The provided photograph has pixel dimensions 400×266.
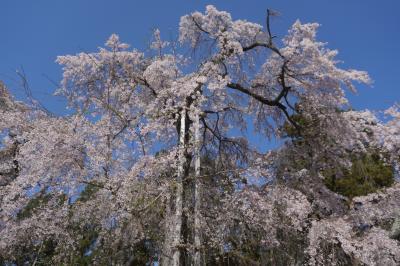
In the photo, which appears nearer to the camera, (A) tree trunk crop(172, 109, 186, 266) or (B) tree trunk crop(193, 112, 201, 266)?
(A) tree trunk crop(172, 109, 186, 266)

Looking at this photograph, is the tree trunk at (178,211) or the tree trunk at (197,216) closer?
the tree trunk at (178,211)

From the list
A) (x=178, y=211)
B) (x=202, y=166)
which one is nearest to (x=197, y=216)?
(x=178, y=211)

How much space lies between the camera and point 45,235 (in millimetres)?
9266

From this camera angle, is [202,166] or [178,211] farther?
[202,166]

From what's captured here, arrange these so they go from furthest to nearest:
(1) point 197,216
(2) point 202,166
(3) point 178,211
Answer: (2) point 202,166
(1) point 197,216
(3) point 178,211

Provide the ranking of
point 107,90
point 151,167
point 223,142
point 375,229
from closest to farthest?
point 151,167
point 375,229
point 107,90
point 223,142

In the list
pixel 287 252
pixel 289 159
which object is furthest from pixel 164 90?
pixel 287 252

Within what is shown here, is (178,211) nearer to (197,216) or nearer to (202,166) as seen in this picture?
(197,216)

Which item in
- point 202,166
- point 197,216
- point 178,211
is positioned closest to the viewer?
point 178,211

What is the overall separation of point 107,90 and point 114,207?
12.0 ft

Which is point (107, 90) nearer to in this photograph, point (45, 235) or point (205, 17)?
point (205, 17)

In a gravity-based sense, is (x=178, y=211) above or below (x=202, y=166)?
below

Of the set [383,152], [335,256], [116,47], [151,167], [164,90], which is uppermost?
[116,47]

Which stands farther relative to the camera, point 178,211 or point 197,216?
point 197,216
